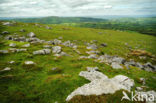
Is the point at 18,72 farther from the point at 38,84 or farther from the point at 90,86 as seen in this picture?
the point at 90,86

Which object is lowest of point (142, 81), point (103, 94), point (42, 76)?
point (142, 81)

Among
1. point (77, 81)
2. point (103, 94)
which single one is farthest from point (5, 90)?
point (103, 94)

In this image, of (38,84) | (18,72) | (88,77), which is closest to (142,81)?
(88,77)

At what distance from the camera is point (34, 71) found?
22.9 m

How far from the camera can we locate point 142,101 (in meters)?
12.3

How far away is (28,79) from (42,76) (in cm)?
304

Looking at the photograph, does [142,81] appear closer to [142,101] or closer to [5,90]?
[142,101]

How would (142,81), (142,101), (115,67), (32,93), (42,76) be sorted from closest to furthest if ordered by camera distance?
(142,101) < (32,93) < (42,76) < (142,81) < (115,67)

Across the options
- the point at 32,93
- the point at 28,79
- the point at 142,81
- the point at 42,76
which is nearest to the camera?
the point at 32,93

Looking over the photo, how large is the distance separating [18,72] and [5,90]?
23.1 ft

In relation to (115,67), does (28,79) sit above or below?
above

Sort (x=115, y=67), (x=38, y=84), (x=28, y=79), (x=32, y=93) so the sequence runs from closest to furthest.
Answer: (x=32, y=93) < (x=38, y=84) < (x=28, y=79) < (x=115, y=67)

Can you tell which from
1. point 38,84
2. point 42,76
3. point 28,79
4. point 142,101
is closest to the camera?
point 142,101

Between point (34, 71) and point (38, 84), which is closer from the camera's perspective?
point (38, 84)
